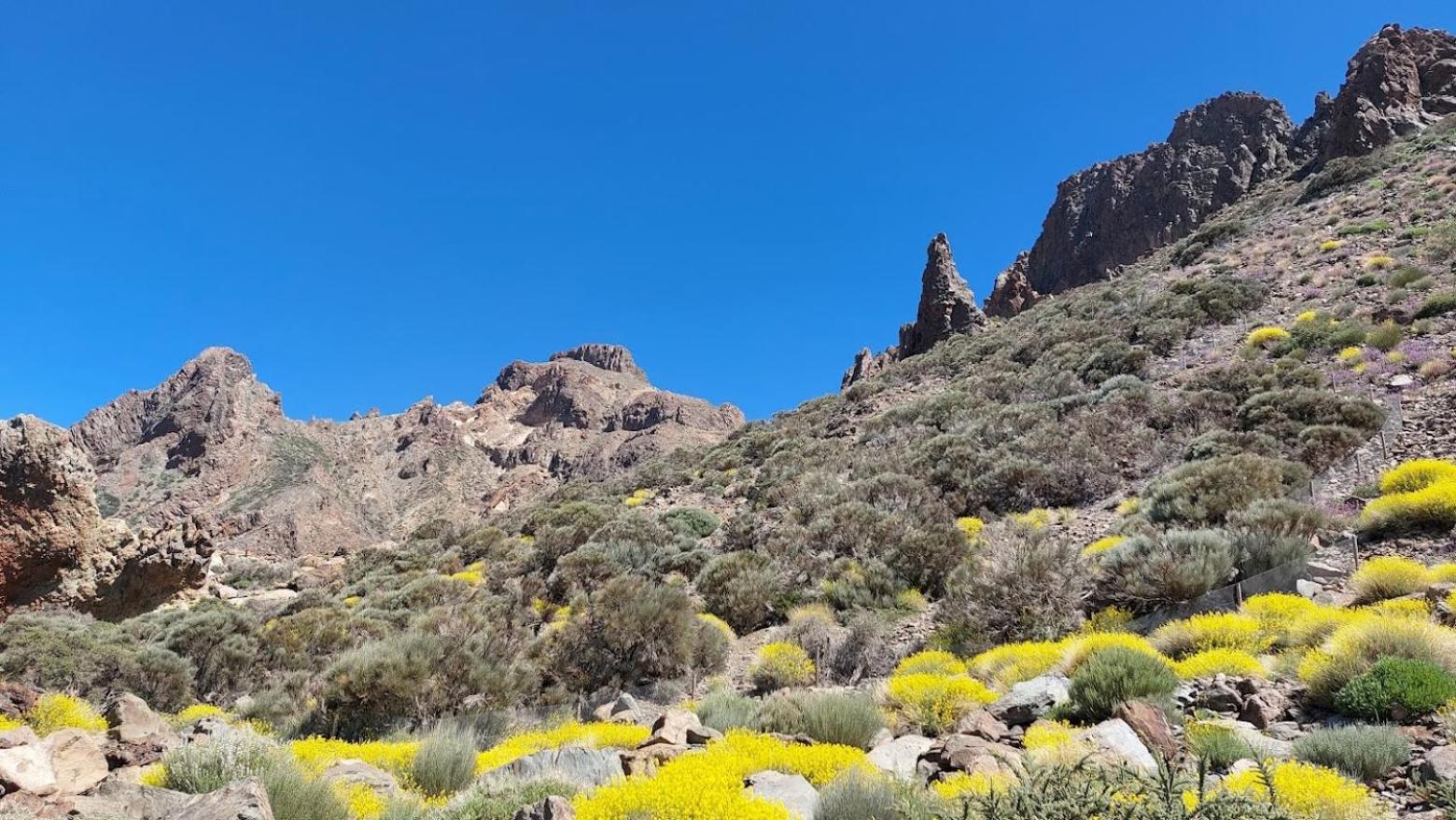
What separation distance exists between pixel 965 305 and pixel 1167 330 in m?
27.4

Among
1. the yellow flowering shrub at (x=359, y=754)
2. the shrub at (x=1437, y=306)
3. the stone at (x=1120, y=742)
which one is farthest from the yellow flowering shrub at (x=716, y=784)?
the shrub at (x=1437, y=306)

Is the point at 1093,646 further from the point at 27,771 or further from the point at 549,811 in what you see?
the point at 27,771

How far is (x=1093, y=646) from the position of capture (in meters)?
6.23

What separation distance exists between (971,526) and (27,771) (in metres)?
12.2

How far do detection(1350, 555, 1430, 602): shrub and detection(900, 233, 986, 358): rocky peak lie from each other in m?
38.5

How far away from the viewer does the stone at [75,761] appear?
→ 14.4 feet

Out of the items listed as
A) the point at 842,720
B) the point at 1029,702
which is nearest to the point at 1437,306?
the point at 1029,702

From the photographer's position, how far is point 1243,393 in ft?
46.9

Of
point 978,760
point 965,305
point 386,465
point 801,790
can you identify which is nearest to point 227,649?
point 801,790

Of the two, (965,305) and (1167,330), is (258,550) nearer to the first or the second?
(965,305)

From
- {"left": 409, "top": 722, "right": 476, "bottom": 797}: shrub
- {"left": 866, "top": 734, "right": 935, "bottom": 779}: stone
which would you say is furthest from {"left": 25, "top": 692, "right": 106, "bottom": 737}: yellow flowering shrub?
{"left": 866, "top": 734, "right": 935, "bottom": 779}: stone

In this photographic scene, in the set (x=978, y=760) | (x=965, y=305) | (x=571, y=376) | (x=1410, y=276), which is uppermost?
(x=571, y=376)

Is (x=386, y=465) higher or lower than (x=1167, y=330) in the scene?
higher

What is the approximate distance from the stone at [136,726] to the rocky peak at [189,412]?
303 feet
